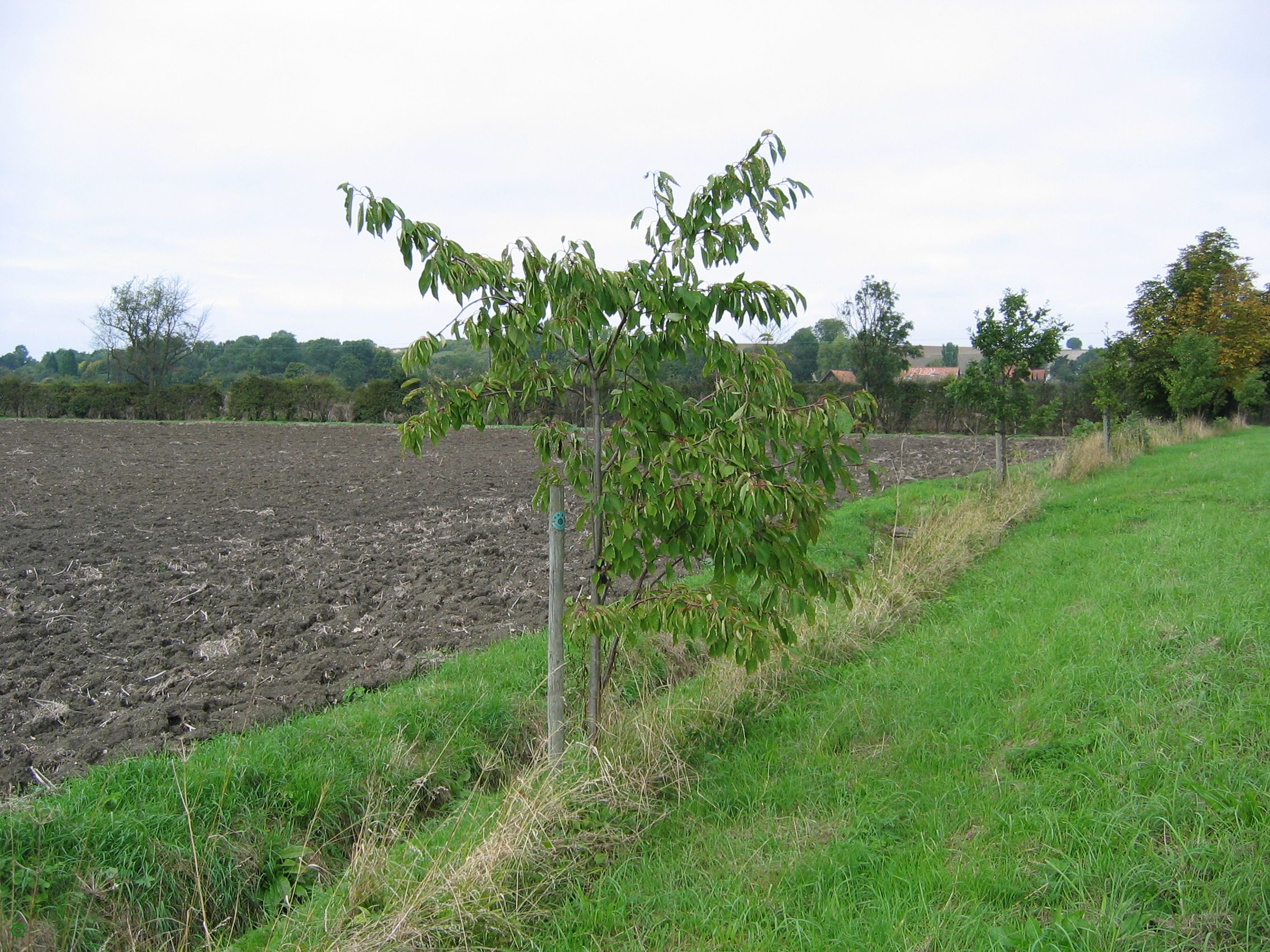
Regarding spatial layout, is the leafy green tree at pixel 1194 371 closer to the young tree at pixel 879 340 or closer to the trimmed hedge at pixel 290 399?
the young tree at pixel 879 340

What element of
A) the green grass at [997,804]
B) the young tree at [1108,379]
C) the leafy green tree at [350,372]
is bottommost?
the green grass at [997,804]

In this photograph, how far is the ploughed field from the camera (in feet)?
18.0

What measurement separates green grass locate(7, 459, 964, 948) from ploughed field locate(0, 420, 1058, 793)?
24.5 inches

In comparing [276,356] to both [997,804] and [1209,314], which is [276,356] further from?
[997,804]

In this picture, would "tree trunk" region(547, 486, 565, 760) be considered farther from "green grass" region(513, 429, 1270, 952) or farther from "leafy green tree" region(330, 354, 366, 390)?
"leafy green tree" region(330, 354, 366, 390)

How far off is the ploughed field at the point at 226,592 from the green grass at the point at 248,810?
0.62 meters

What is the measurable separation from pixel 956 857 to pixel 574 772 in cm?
179

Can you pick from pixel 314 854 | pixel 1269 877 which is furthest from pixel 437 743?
pixel 1269 877

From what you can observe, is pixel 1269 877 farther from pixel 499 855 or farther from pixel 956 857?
pixel 499 855

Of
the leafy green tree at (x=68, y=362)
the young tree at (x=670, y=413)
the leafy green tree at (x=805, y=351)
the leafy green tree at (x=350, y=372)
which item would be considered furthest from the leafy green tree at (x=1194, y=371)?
the leafy green tree at (x=68, y=362)

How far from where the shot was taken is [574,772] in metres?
4.12

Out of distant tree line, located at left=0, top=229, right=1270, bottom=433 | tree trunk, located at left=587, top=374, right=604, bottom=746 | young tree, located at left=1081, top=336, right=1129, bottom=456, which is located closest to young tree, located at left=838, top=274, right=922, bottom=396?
distant tree line, located at left=0, top=229, right=1270, bottom=433

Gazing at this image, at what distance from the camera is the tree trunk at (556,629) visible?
4297mm

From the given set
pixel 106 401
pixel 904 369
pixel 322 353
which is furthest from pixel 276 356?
pixel 904 369
